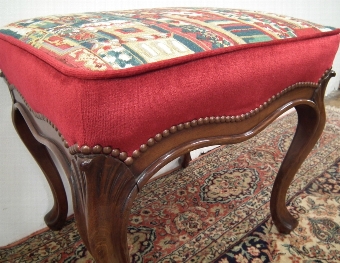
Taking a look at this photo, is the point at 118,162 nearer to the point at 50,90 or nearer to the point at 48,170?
the point at 50,90

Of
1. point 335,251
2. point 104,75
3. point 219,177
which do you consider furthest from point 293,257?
point 104,75

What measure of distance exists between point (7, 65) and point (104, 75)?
0.30m

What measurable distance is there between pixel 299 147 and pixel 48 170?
2.02 ft

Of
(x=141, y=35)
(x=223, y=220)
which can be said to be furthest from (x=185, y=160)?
(x=141, y=35)

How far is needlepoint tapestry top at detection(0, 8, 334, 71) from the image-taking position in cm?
34

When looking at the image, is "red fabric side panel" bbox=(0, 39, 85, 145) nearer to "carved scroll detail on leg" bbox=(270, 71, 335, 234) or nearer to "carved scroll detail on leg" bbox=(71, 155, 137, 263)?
"carved scroll detail on leg" bbox=(71, 155, 137, 263)

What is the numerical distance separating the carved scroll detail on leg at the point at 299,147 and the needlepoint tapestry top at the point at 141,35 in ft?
0.53

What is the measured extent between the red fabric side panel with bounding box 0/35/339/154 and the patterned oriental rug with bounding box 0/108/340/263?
1.46ft

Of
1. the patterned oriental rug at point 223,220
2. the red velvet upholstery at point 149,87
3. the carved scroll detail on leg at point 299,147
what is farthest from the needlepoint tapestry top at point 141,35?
the patterned oriental rug at point 223,220

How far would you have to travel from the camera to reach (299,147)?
706mm

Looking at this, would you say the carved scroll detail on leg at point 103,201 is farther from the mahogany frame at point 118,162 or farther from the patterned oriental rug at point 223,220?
the patterned oriental rug at point 223,220

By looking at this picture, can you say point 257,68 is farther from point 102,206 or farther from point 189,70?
point 102,206

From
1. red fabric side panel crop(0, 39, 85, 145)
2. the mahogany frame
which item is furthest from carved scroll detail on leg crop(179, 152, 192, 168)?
red fabric side panel crop(0, 39, 85, 145)

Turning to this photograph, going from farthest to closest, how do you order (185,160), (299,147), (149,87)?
(185,160)
(299,147)
(149,87)
